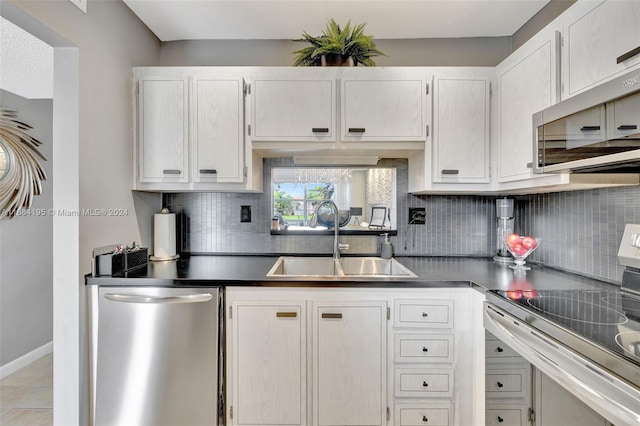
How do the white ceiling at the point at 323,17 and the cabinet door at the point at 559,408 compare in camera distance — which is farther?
the white ceiling at the point at 323,17

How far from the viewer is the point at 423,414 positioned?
1665mm

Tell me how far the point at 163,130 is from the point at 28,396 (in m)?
2.14

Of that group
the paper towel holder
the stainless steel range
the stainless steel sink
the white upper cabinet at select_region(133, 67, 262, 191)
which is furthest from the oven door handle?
the paper towel holder

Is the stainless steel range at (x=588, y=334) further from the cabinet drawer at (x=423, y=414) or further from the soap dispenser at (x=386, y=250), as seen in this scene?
the soap dispenser at (x=386, y=250)

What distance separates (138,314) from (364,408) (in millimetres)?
1238


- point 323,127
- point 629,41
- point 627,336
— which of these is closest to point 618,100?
point 629,41

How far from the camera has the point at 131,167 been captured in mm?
1997

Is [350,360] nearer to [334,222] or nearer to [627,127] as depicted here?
[334,222]

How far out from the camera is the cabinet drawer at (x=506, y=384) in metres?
1.24

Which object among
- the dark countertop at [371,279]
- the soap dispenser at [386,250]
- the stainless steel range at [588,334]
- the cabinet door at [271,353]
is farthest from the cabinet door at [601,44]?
the cabinet door at [271,353]

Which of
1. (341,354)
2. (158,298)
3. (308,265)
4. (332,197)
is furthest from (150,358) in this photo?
(332,197)

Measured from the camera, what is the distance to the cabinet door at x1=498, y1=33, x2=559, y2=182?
152cm

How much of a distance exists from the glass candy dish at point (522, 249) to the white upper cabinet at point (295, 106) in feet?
4.33

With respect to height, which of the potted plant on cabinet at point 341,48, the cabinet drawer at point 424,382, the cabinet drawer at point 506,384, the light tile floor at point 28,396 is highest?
the potted plant on cabinet at point 341,48
